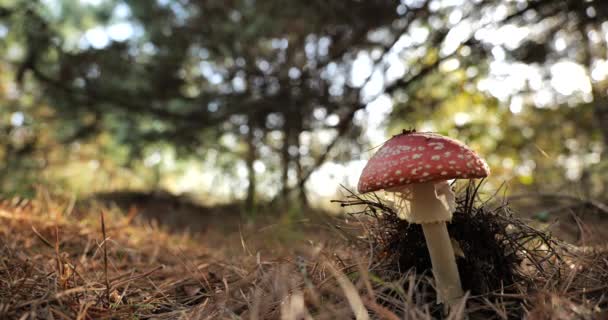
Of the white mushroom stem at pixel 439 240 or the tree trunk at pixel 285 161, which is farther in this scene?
the tree trunk at pixel 285 161


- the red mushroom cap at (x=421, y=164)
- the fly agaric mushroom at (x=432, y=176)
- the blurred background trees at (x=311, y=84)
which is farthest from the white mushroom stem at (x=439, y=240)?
the blurred background trees at (x=311, y=84)

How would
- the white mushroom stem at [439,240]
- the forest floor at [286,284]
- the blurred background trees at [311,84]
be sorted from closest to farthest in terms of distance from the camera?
the forest floor at [286,284], the white mushroom stem at [439,240], the blurred background trees at [311,84]

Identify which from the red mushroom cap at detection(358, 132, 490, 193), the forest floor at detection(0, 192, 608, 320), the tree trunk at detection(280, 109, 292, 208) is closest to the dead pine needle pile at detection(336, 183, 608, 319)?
the forest floor at detection(0, 192, 608, 320)

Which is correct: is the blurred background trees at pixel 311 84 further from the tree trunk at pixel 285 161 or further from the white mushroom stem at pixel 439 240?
the white mushroom stem at pixel 439 240

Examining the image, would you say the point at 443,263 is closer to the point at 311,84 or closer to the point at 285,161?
→ the point at 311,84

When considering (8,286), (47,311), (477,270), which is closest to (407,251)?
(477,270)

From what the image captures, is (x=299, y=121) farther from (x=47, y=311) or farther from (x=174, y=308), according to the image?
(x=47, y=311)
